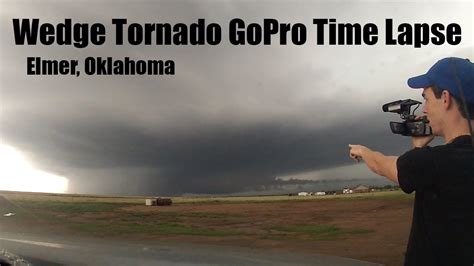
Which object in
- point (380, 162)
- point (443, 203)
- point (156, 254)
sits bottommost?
point (156, 254)

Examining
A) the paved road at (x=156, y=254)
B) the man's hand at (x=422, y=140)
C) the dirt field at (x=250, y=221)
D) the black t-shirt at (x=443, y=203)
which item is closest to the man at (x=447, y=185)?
the black t-shirt at (x=443, y=203)

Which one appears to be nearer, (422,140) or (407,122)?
(422,140)

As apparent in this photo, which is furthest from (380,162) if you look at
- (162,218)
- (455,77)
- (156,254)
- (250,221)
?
(156,254)

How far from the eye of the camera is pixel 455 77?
51.0 inches

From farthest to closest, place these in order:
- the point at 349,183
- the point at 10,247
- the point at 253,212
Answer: the point at 10,247 < the point at 253,212 < the point at 349,183

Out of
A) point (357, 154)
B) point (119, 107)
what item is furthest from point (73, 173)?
point (357, 154)

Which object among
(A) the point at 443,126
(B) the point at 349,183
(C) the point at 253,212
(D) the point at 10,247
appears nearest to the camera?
(A) the point at 443,126

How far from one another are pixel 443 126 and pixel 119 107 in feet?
5.50

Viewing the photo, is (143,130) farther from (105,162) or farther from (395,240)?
(395,240)

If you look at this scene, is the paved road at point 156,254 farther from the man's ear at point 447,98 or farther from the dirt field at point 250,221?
the man's ear at point 447,98

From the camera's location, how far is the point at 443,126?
1.35 m

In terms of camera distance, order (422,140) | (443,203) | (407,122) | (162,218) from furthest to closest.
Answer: (162,218) < (407,122) < (422,140) < (443,203)

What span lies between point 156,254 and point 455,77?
1.89 meters

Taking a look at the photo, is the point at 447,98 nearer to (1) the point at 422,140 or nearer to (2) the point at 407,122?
(1) the point at 422,140
